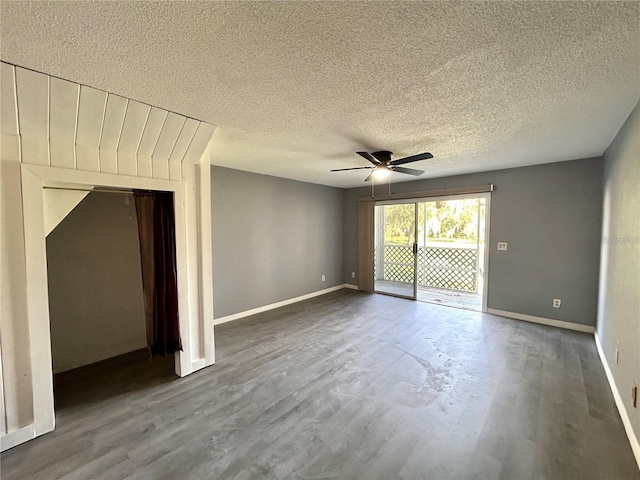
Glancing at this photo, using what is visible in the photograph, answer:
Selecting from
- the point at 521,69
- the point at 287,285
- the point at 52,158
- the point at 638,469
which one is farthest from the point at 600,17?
the point at 287,285

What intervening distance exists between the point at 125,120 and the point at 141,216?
2.92 ft

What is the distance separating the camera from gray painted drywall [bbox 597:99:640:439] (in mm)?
1858

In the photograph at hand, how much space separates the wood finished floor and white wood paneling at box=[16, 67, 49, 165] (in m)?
1.90

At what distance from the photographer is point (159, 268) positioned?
261 cm

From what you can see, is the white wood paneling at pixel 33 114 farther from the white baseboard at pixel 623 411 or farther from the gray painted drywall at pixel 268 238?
the white baseboard at pixel 623 411

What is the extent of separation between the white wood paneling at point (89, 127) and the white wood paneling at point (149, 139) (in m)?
0.28

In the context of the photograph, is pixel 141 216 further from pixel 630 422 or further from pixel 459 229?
pixel 459 229

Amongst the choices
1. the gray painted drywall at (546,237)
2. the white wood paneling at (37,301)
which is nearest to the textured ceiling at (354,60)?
the white wood paneling at (37,301)

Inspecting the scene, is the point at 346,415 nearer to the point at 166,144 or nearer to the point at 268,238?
the point at 166,144

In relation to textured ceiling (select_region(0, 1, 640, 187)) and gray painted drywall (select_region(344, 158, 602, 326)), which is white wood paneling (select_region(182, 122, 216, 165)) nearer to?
textured ceiling (select_region(0, 1, 640, 187))

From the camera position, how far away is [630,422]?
5.99 feet

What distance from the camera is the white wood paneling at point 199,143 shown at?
7.83ft

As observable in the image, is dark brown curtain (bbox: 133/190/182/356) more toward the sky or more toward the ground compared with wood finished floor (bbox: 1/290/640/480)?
more toward the sky

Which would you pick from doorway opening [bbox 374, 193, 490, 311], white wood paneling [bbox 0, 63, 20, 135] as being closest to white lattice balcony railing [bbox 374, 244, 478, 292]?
doorway opening [bbox 374, 193, 490, 311]
